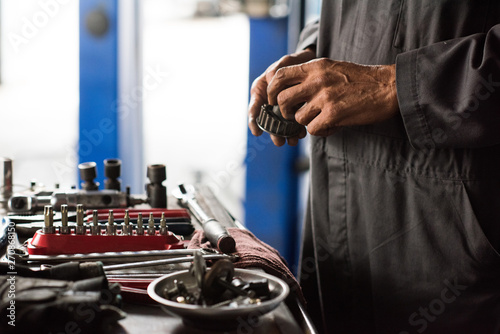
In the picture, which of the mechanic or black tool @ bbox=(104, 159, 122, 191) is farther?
black tool @ bbox=(104, 159, 122, 191)

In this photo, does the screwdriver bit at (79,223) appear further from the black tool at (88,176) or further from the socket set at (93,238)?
the black tool at (88,176)

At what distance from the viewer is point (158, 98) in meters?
2.75

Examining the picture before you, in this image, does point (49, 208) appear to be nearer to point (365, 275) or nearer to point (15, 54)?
point (365, 275)

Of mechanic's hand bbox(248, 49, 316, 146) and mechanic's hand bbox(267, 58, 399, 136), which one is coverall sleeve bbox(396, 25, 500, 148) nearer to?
mechanic's hand bbox(267, 58, 399, 136)

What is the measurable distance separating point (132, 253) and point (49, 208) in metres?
0.18

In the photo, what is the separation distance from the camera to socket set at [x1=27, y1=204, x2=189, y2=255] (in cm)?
96

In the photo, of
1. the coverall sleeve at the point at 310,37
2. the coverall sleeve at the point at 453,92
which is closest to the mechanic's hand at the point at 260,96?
the coverall sleeve at the point at 310,37

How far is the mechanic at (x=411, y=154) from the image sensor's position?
100cm

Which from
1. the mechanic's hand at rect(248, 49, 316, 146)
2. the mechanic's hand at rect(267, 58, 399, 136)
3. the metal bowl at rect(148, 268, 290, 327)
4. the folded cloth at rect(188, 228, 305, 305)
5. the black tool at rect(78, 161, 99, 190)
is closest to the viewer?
the metal bowl at rect(148, 268, 290, 327)

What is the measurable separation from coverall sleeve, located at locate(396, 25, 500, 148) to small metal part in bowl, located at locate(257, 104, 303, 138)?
9.5 inches

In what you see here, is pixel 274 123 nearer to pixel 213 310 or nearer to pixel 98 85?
pixel 213 310

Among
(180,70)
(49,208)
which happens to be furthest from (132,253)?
(180,70)

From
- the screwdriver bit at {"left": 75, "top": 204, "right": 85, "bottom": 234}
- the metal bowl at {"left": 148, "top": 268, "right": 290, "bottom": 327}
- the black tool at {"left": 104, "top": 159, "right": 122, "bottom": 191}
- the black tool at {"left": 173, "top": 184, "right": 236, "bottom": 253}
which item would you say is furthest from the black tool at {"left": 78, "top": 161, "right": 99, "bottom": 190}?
the metal bowl at {"left": 148, "top": 268, "right": 290, "bottom": 327}

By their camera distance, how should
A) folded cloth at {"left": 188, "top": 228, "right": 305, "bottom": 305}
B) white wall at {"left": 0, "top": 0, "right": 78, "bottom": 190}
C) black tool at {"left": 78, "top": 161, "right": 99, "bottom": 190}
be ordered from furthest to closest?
white wall at {"left": 0, "top": 0, "right": 78, "bottom": 190} < black tool at {"left": 78, "top": 161, "right": 99, "bottom": 190} < folded cloth at {"left": 188, "top": 228, "right": 305, "bottom": 305}
